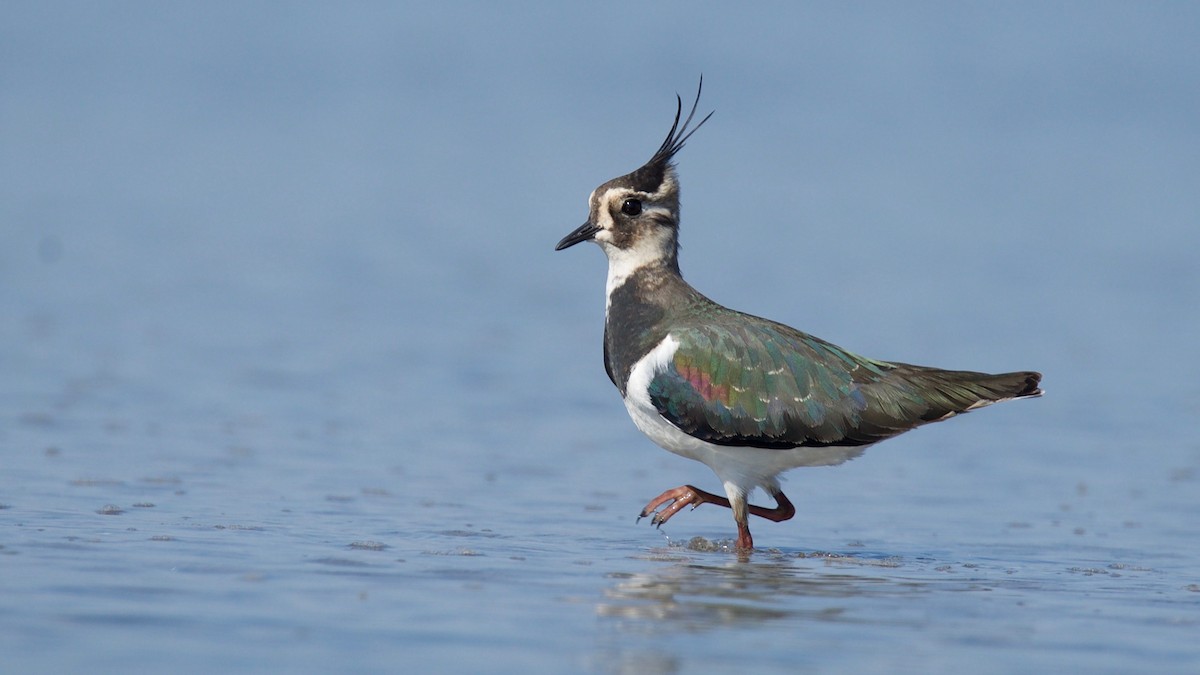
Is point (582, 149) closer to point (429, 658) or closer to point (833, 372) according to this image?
point (833, 372)

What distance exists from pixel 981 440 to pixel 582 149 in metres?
19.2

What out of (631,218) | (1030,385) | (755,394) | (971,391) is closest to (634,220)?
(631,218)

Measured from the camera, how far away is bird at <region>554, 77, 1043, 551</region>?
1023 centimetres

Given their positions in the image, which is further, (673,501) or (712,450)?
(673,501)

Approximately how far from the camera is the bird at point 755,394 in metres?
10.2

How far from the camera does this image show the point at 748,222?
27172mm

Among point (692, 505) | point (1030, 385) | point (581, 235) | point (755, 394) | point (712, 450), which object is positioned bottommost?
point (692, 505)

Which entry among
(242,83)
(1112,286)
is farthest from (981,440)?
(242,83)

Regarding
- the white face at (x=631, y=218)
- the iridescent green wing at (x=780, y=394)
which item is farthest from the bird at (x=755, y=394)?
the white face at (x=631, y=218)

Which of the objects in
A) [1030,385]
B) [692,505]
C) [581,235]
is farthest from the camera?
[581,235]

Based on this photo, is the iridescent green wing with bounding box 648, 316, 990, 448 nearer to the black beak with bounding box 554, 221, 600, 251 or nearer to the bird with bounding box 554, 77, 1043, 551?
the bird with bounding box 554, 77, 1043, 551

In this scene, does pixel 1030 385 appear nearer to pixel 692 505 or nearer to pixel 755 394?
pixel 755 394

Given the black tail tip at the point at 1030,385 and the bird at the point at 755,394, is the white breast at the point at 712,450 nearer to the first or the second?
the bird at the point at 755,394

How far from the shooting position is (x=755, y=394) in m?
10.3
